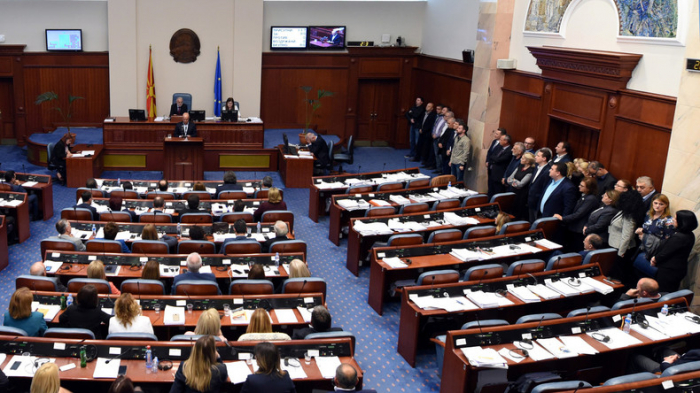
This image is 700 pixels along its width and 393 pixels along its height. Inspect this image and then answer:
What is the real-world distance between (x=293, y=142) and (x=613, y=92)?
8.52 meters

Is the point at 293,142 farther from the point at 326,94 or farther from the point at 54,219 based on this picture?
the point at 54,219

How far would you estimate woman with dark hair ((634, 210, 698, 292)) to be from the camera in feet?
24.6

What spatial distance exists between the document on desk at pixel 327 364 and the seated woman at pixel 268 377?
57cm

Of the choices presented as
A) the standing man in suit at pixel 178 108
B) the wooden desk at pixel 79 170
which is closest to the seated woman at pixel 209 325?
the wooden desk at pixel 79 170

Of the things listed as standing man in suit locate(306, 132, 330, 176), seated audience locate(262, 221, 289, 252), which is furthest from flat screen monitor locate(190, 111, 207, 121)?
seated audience locate(262, 221, 289, 252)

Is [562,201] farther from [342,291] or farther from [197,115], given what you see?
[197,115]

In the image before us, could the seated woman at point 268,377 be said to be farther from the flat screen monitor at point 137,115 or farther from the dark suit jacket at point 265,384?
the flat screen monitor at point 137,115

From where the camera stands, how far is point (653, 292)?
23.0 ft

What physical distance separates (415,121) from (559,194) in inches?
284

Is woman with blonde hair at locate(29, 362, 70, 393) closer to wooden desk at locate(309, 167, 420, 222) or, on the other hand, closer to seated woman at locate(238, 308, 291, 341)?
seated woman at locate(238, 308, 291, 341)

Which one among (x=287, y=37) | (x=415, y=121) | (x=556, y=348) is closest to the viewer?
(x=556, y=348)

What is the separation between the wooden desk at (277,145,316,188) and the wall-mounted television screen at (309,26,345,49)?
15.9 feet

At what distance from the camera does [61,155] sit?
13078mm

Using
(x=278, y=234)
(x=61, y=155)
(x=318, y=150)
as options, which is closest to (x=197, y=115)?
(x=318, y=150)
